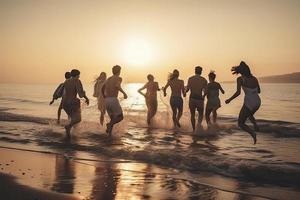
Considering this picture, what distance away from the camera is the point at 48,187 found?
6629 mm

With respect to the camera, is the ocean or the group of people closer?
the ocean

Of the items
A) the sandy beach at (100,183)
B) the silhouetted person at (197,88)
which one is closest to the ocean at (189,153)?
the sandy beach at (100,183)

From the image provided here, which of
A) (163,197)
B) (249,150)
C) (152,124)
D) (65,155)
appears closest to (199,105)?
(249,150)

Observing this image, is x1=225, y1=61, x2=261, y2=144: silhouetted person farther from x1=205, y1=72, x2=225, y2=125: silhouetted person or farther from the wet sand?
x1=205, y1=72, x2=225, y2=125: silhouetted person

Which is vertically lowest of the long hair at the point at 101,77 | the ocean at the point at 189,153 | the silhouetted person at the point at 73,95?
the ocean at the point at 189,153

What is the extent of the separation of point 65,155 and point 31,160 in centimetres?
107

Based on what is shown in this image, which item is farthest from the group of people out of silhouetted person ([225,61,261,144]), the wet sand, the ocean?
the wet sand

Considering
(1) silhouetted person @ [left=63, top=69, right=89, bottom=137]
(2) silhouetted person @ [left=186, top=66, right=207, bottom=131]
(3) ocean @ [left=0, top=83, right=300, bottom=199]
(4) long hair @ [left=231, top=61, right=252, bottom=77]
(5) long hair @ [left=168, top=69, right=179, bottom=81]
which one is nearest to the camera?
(3) ocean @ [left=0, top=83, right=300, bottom=199]

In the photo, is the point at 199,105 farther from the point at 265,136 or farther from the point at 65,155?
the point at 65,155

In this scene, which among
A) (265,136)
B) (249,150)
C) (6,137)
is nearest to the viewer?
(249,150)

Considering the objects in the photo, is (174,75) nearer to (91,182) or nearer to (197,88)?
(197,88)

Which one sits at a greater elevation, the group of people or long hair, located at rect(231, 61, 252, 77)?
long hair, located at rect(231, 61, 252, 77)

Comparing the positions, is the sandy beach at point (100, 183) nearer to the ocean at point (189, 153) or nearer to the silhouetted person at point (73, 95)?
the ocean at point (189, 153)

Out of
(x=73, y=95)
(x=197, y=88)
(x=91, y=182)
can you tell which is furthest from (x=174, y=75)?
(x=91, y=182)
